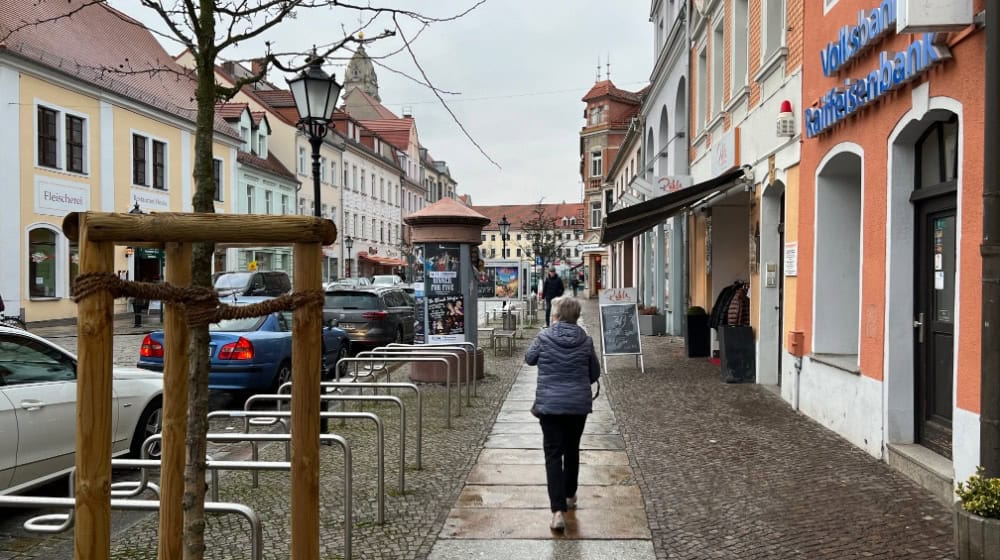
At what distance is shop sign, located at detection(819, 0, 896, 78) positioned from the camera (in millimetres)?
6833

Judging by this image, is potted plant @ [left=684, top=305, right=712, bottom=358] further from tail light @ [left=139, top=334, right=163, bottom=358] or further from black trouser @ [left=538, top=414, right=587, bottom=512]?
black trouser @ [left=538, top=414, right=587, bottom=512]

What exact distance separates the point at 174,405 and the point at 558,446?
3316 mm

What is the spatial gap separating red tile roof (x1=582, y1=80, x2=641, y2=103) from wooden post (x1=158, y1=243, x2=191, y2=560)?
5552cm

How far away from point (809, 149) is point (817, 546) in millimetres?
5741

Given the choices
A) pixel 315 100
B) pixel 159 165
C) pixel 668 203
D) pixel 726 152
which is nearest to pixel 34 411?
pixel 315 100

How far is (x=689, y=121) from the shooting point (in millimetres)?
18688

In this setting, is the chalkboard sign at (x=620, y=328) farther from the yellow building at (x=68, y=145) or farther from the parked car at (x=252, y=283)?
the yellow building at (x=68, y=145)

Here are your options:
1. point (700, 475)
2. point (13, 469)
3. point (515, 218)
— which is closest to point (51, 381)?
point (13, 469)

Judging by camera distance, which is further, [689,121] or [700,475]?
[689,121]

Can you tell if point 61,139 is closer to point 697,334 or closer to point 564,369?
point 697,334

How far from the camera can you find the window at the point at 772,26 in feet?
37.1

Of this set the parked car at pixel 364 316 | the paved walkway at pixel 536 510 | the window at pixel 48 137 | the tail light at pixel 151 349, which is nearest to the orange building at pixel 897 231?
the paved walkway at pixel 536 510

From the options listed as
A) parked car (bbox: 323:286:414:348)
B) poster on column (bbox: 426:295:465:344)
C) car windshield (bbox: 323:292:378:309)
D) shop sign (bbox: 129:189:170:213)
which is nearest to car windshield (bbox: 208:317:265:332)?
poster on column (bbox: 426:295:465:344)

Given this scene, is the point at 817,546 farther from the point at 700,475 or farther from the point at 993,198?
the point at 993,198
